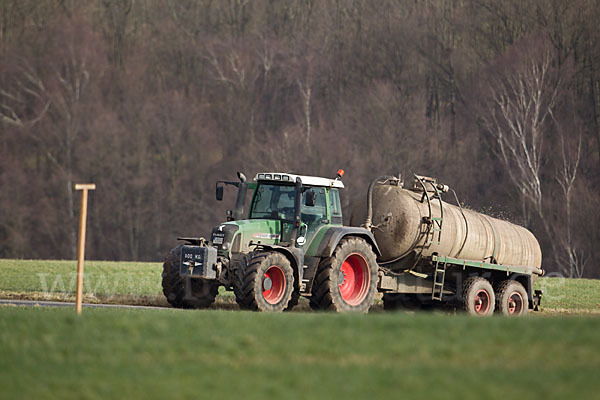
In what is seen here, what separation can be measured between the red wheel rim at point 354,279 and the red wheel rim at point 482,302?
355 centimetres

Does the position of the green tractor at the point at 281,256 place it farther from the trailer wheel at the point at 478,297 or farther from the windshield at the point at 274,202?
the trailer wheel at the point at 478,297

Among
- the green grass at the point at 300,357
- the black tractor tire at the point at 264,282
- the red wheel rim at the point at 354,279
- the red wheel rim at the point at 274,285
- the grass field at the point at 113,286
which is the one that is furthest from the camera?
the grass field at the point at 113,286

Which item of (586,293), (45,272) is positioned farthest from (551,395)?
(45,272)

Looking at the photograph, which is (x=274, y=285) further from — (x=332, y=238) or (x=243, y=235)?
(x=332, y=238)

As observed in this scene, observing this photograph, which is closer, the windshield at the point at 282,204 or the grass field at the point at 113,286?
the windshield at the point at 282,204

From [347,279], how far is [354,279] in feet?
0.59

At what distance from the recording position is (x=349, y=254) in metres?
18.2

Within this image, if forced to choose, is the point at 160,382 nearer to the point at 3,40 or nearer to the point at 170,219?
the point at 170,219

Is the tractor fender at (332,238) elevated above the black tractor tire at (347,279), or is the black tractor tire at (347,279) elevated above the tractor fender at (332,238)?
the tractor fender at (332,238)

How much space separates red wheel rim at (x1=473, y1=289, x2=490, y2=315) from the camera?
20891mm

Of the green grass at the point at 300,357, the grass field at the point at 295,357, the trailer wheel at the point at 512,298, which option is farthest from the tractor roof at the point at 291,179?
the green grass at the point at 300,357

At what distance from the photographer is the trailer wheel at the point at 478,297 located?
20.3 meters

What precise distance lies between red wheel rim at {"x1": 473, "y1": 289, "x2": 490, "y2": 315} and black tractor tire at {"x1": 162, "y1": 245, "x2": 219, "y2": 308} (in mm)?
6277

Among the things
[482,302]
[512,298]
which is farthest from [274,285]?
[512,298]
